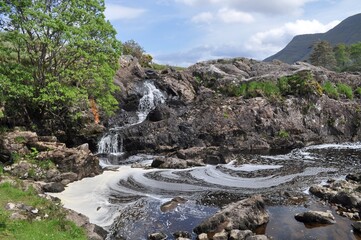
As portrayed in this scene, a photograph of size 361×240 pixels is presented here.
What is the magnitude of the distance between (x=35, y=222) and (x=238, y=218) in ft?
38.8

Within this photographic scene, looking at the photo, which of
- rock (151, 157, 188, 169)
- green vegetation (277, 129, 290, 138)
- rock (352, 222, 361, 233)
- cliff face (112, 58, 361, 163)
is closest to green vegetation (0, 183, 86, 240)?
rock (151, 157, 188, 169)

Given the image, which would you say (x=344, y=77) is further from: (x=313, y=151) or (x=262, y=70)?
(x=313, y=151)

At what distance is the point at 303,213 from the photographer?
22.7 meters

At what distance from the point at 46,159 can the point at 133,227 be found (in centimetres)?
1407

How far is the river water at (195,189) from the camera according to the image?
2172 cm

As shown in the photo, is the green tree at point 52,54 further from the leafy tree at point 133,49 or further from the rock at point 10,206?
the leafy tree at point 133,49

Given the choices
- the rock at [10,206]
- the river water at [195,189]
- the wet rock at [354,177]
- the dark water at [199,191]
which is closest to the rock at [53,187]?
the river water at [195,189]

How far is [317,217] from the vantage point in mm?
22172

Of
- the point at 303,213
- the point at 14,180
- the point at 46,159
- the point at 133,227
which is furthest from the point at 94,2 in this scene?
the point at 303,213

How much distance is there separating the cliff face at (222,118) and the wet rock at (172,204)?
14.0 metres

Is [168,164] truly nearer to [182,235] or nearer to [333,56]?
[182,235]

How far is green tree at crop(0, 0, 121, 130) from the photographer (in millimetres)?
34031

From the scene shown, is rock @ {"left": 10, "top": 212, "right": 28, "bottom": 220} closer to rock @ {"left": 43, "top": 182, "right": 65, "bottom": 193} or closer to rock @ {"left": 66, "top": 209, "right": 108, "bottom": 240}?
rock @ {"left": 66, "top": 209, "right": 108, "bottom": 240}

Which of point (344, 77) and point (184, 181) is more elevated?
point (344, 77)
